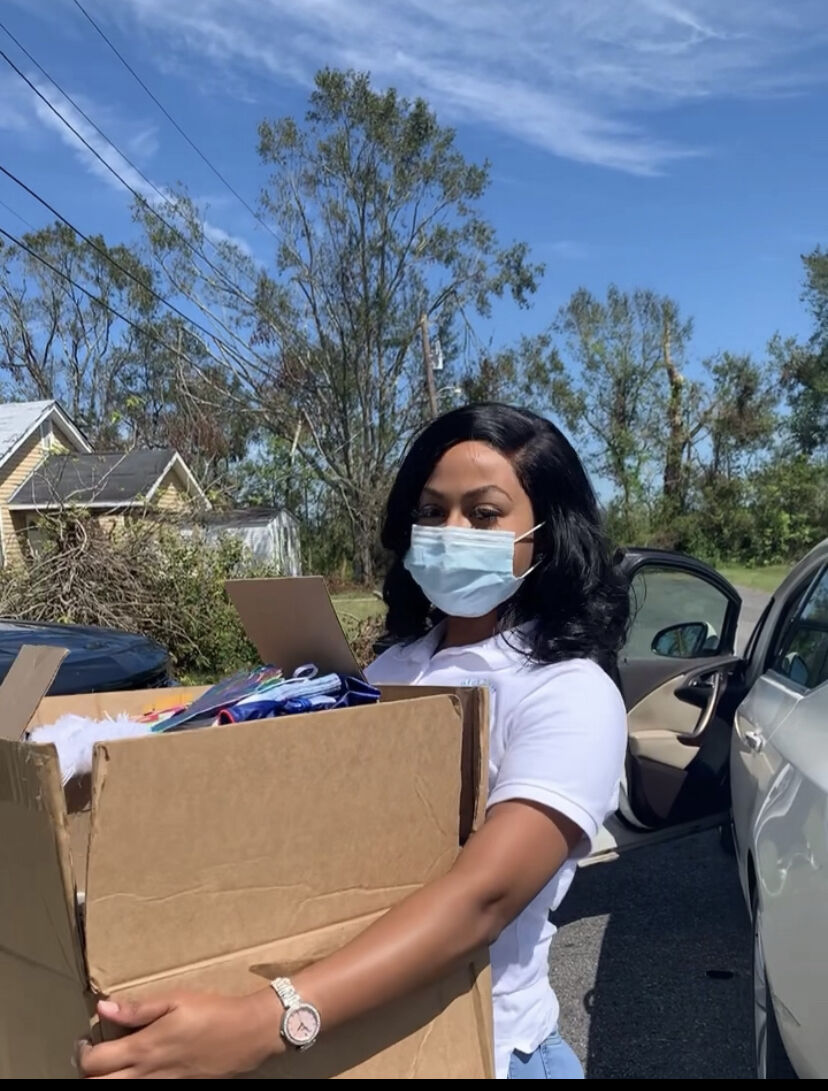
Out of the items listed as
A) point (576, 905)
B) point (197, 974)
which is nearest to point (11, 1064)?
point (197, 974)

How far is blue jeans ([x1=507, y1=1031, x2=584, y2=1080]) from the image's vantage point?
1.36 metres

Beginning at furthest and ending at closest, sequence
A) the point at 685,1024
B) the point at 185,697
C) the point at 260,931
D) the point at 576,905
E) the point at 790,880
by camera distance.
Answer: the point at 576,905 < the point at 685,1024 < the point at 790,880 < the point at 185,697 < the point at 260,931

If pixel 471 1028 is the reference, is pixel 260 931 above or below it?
above

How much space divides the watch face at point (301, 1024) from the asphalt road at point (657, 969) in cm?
232

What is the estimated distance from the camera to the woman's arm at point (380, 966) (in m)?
0.96

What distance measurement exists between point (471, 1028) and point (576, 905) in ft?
10.7

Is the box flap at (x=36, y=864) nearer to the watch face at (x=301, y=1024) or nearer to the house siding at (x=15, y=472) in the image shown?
the watch face at (x=301, y=1024)

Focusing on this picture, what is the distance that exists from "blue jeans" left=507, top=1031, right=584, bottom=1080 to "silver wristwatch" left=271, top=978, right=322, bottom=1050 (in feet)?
1.53

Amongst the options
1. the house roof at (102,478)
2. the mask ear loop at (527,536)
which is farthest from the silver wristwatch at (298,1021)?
the house roof at (102,478)

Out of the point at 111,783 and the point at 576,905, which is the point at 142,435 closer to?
the point at 576,905

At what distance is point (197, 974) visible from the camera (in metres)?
1.00

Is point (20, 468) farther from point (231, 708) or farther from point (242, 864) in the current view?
point (242, 864)

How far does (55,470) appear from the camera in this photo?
58.5 ft

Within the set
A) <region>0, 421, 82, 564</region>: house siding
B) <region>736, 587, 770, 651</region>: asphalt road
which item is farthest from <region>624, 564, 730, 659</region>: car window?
<region>0, 421, 82, 564</region>: house siding
